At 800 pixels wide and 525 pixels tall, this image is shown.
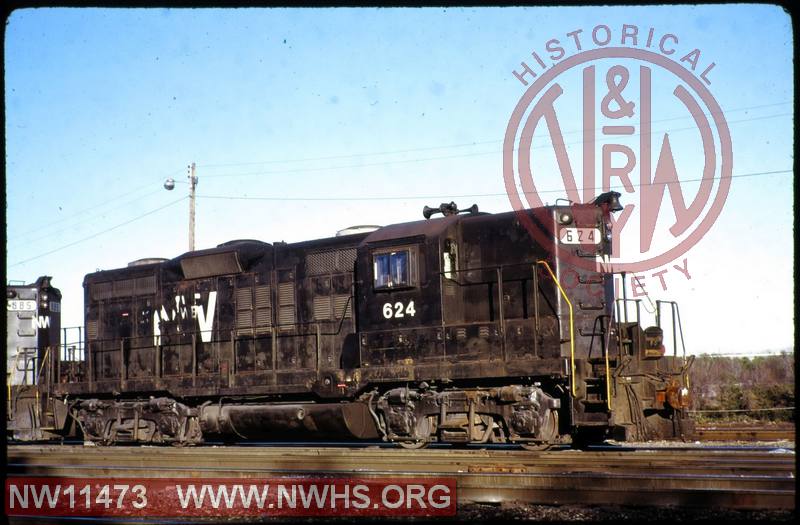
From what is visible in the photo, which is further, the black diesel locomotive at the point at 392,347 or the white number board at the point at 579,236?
the white number board at the point at 579,236

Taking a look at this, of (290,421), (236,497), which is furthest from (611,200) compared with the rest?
(236,497)

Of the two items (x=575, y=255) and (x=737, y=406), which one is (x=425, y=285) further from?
(x=737, y=406)

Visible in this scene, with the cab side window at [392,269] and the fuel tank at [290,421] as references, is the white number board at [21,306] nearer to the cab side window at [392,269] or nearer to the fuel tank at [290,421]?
the fuel tank at [290,421]

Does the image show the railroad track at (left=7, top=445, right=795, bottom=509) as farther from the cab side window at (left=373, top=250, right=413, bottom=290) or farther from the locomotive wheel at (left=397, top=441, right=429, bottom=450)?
the cab side window at (left=373, top=250, right=413, bottom=290)

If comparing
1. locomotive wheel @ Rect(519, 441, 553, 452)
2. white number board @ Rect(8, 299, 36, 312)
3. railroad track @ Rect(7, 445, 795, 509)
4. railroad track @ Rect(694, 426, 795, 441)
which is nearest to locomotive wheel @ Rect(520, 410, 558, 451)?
locomotive wheel @ Rect(519, 441, 553, 452)

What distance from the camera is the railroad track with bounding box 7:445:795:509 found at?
7.19 m

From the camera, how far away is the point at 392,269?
1302 cm

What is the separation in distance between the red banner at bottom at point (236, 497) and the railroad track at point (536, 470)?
0.33 meters

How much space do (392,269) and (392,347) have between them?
3.80 ft

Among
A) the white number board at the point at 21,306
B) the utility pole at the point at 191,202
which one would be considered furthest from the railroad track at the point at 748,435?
the utility pole at the point at 191,202

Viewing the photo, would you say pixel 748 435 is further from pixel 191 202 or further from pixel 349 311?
pixel 191 202

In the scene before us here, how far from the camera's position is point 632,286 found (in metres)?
12.2

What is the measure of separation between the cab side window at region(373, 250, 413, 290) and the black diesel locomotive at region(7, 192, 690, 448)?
0.09 feet

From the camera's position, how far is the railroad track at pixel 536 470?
7.19 metres
